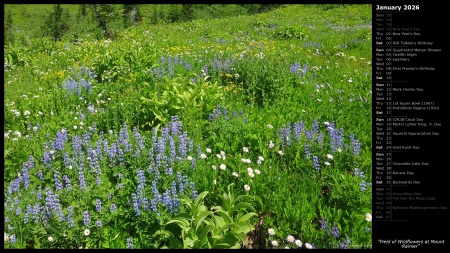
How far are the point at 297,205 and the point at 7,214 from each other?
320 centimetres

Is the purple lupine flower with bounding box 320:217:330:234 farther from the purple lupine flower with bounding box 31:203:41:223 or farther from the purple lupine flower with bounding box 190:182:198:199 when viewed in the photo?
the purple lupine flower with bounding box 31:203:41:223

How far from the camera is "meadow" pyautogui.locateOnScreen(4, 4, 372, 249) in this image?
11.0ft

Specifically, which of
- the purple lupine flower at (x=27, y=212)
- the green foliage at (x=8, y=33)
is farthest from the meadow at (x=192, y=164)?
the green foliage at (x=8, y=33)

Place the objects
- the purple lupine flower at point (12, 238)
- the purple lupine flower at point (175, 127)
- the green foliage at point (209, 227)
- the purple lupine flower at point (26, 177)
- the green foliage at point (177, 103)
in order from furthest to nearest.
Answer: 1. the green foliage at point (177, 103)
2. the purple lupine flower at point (175, 127)
3. the purple lupine flower at point (26, 177)
4. the green foliage at point (209, 227)
5. the purple lupine flower at point (12, 238)

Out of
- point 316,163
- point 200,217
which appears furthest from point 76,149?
point 316,163

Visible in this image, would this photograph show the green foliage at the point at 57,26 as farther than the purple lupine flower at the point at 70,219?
Yes

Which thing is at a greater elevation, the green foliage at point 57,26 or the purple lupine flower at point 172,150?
the green foliage at point 57,26

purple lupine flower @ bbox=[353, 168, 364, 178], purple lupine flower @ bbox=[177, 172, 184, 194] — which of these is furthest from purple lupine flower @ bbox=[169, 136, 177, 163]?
purple lupine flower @ bbox=[353, 168, 364, 178]

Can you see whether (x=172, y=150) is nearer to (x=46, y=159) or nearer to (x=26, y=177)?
(x=46, y=159)

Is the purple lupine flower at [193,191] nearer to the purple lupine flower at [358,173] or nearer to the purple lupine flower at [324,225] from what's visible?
the purple lupine flower at [324,225]

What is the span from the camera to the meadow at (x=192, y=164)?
11.0 feet

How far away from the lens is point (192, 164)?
163 inches

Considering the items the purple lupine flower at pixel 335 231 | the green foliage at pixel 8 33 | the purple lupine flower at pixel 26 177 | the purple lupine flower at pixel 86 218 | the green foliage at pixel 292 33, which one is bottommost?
the purple lupine flower at pixel 335 231

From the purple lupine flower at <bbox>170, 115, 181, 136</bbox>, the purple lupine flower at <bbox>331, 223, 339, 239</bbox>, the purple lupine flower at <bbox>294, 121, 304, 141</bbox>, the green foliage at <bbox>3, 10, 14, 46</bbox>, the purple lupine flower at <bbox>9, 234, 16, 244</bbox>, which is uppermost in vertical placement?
the green foliage at <bbox>3, 10, 14, 46</bbox>
